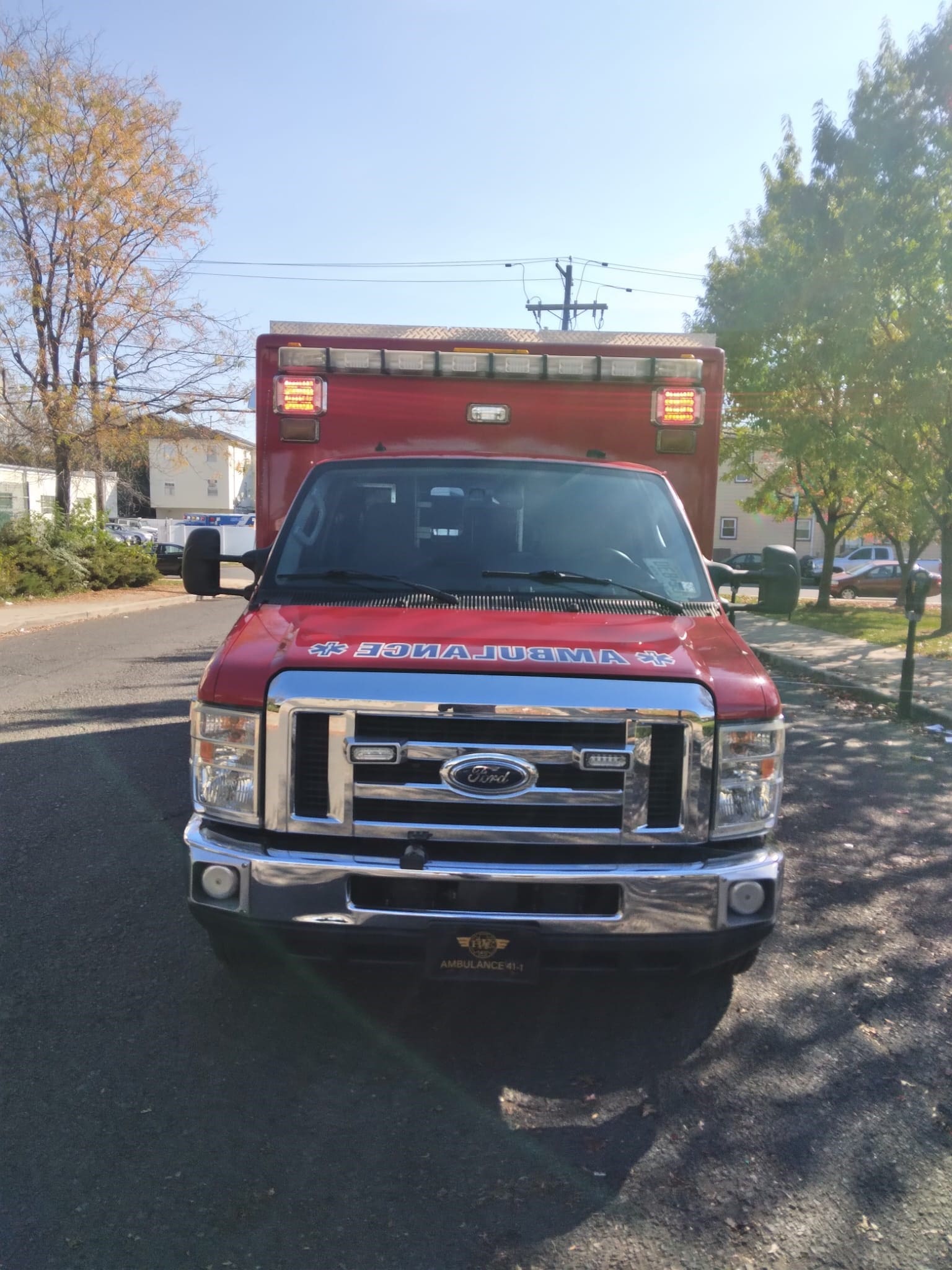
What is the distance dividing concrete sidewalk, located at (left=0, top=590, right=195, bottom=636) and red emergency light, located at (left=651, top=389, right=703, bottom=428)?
13313 millimetres

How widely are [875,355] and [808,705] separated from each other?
7.27 m

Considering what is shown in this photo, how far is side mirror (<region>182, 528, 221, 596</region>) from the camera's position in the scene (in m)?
4.79

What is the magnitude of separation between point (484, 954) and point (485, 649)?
0.96m

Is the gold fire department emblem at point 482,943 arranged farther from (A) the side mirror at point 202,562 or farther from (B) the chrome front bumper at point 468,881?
(A) the side mirror at point 202,562

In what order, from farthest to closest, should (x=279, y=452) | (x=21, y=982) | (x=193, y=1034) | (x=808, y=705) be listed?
(x=808, y=705)
(x=279, y=452)
(x=21, y=982)
(x=193, y=1034)

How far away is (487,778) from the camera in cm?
322

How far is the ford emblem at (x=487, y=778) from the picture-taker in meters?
3.21

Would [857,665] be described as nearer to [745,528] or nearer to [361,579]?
[361,579]

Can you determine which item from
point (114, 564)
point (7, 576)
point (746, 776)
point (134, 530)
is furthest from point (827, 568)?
point (134, 530)

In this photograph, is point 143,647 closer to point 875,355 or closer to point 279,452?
point 279,452

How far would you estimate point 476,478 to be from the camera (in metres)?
4.69

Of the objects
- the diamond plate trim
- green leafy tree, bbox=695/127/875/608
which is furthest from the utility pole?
the diamond plate trim

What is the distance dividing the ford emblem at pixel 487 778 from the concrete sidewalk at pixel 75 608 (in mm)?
14945

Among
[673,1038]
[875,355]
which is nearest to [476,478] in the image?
[673,1038]
